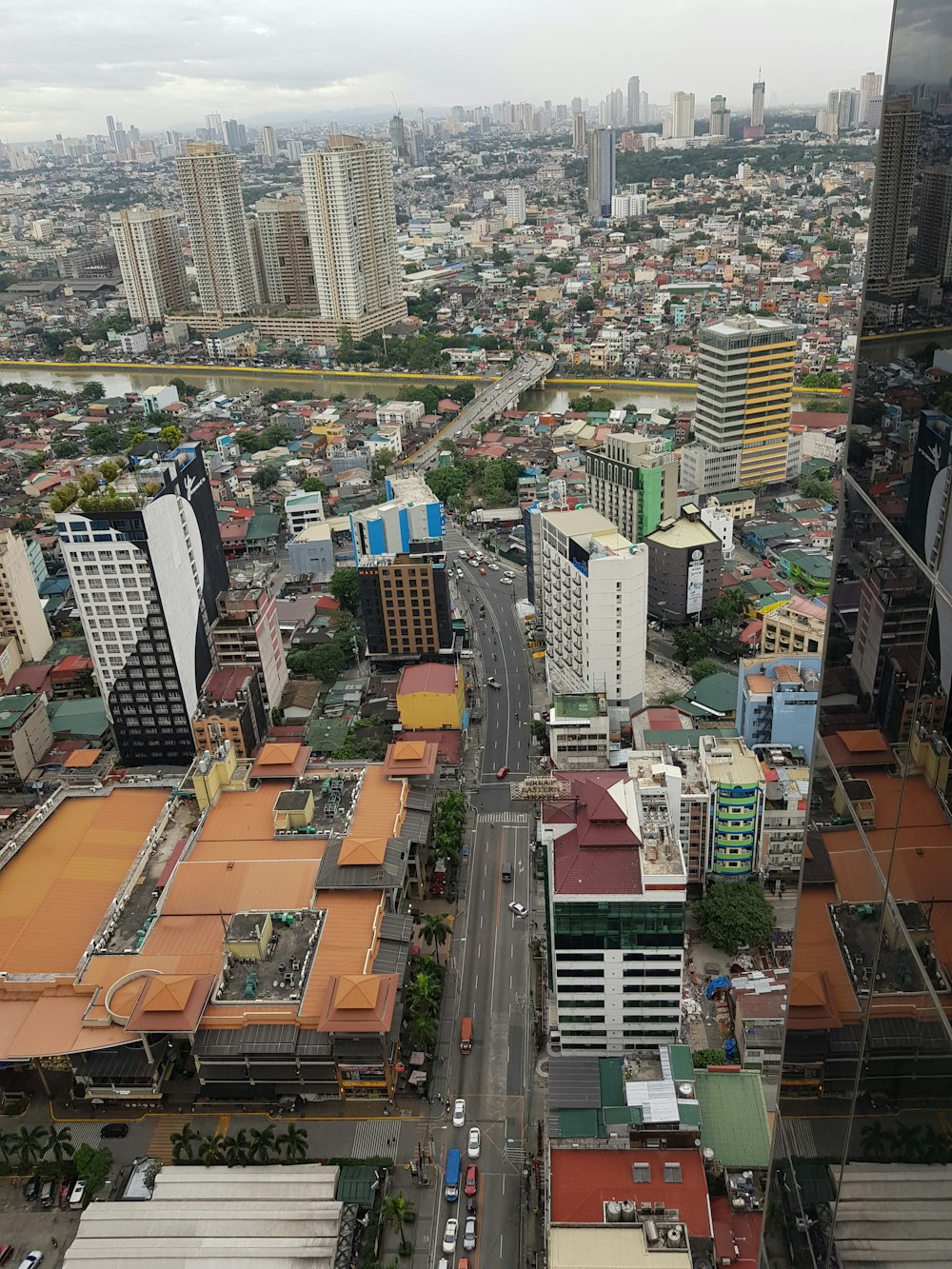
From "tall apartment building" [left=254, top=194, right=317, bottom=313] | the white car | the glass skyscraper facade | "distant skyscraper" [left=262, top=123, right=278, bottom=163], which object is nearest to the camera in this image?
the glass skyscraper facade

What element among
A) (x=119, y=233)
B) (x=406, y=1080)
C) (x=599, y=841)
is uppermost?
(x=119, y=233)

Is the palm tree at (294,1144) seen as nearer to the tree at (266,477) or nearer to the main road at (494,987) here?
the main road at (494,987)

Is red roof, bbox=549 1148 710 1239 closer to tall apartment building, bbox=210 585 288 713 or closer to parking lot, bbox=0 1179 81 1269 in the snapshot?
parking lot, bbox=0 1179 81 1269

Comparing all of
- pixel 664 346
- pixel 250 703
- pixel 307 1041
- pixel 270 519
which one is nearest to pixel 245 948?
pixel 307 1041

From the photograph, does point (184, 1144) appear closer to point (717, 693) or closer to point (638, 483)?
point (717, 693)

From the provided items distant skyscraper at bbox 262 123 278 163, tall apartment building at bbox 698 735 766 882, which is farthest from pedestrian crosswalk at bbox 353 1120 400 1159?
distant skyscraper at bbox 262 123 278 163

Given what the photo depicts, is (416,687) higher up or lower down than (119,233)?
lower down

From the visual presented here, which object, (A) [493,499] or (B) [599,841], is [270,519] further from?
(B) [599,841]
